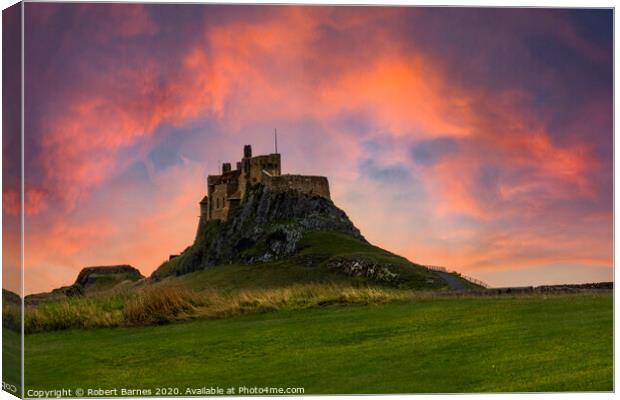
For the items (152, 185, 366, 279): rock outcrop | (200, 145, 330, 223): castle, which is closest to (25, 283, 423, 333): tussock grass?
(200, 145, 330, 223): castle

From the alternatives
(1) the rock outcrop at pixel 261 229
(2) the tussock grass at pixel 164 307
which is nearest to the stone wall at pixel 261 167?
(1) the rock outcrop at pixel 261 229

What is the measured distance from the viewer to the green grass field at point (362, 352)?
18469 mm

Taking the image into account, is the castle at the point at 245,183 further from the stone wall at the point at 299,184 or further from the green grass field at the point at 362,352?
the green grass field at the point at 362,352

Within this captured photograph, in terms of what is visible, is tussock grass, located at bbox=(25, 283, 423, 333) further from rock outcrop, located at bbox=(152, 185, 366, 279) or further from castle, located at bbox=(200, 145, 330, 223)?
rock outcrop, located at bbox=(152, 185, 366, 279)

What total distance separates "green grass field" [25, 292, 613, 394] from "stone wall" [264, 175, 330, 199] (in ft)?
117

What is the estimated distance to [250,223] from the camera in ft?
228

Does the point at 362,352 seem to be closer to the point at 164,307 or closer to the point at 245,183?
the point at 164,307

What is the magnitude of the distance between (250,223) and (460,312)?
46430 millimetres

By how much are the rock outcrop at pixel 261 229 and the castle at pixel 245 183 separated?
1.66ft

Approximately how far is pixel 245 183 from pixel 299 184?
18.9ft

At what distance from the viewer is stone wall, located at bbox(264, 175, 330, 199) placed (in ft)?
198

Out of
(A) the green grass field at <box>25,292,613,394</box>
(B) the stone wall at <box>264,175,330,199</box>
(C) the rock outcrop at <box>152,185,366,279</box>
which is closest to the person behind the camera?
(A) the green grass field at <box>25,292,613,394</box>

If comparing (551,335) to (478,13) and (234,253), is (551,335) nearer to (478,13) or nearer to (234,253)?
(478,13)

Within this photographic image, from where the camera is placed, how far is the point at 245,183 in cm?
6900
